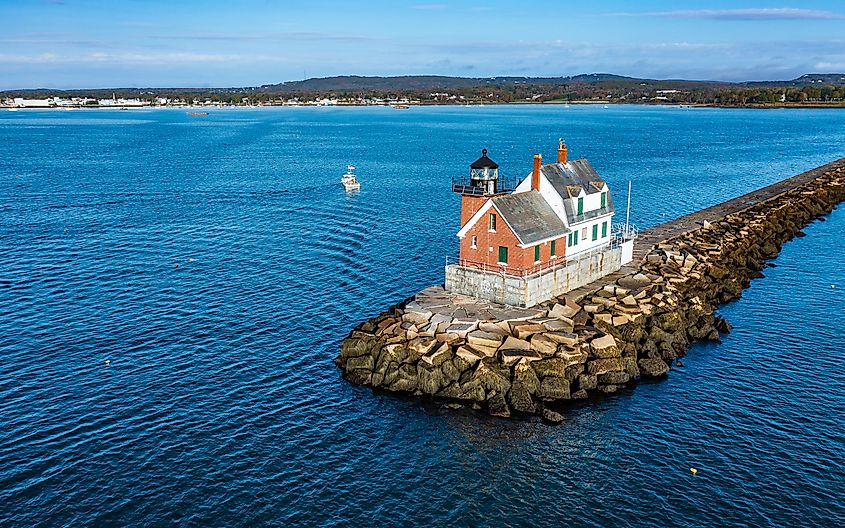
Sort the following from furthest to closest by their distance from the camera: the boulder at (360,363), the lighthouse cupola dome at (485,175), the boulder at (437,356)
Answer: the lighthouse cupola dome at (485,175) → the boulder at (360,363) → the boulder at (437,356)

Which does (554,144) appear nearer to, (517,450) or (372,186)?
(372,186)

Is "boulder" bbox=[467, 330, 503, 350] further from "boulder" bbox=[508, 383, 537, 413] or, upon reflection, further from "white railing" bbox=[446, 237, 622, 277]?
"white railing" bbox=[446, 237, 622, 277]

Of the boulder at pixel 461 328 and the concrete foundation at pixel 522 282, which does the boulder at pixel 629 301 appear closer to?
the concrete foundation at pixel 522 282

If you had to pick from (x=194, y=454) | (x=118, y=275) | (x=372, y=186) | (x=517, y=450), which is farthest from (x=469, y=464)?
(x=372, y=186)

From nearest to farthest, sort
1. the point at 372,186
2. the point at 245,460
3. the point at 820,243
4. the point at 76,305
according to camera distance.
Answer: the point at 245,460 < the point at 76,305 < the point at 820,243 < the point at 372,186

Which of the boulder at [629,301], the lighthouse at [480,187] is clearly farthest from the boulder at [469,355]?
the boulder at [629,301]
